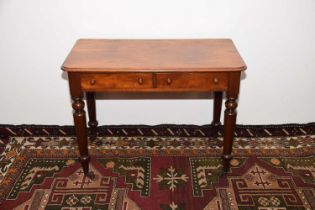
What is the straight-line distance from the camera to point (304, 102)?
2.62 meters

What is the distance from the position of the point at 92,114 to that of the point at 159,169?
71cm

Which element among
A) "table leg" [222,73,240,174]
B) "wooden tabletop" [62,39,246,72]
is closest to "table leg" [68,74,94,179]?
"wooden tabletop" [62,39,246,72]

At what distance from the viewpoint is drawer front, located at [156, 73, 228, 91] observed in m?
1.81

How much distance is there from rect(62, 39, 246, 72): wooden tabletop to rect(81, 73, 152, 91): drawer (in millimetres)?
52

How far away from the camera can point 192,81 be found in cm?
183

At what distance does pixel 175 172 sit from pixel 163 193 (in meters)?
0.23

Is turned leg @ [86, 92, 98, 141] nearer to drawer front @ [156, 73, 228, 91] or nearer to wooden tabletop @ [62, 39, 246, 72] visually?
wooden tabletop @ [62, 39, 246, 72]

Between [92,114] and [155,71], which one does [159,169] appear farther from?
[155,71]

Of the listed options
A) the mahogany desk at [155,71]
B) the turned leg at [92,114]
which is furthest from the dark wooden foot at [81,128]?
the turned leg at [92,114]

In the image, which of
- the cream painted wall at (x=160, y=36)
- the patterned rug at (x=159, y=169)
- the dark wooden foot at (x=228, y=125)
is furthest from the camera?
the cream painted wall at (x=160, y=36)

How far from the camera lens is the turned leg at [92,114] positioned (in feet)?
8.04

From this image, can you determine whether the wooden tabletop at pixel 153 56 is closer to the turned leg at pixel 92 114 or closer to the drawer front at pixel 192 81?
the drawer front at pixel 192 81

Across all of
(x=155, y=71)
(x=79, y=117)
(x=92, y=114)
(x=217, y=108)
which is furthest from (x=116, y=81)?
(x=217, y=108)

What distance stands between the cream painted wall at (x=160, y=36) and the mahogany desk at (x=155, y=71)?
32 centimetres
